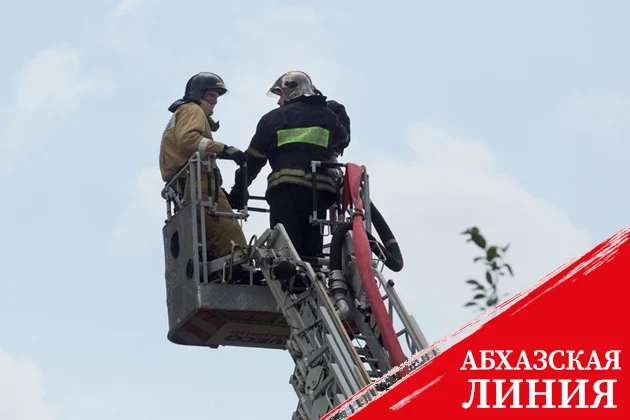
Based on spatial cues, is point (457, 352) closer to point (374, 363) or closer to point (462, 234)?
point (374, 363)

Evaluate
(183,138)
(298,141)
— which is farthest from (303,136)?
(183,138)

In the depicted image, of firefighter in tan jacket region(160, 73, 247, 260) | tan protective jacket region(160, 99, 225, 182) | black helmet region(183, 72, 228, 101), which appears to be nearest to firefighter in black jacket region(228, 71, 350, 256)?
firefighter in tan jacket region(160, 73, 247, 260)

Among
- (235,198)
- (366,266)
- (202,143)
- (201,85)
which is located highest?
(201,85)

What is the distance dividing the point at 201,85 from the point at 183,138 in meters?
0.84

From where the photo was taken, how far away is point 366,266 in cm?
1322

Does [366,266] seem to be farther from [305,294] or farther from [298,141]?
[298,141]

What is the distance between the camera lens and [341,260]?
1368cm

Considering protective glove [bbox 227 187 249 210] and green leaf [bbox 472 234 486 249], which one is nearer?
green leaf [bbox 472 234 486 249]

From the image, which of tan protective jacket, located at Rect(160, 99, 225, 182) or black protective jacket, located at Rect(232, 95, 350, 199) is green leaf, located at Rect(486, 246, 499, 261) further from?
tan protective jacket, located at Rect(160, 99, 225, 182)

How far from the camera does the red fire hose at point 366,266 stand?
12718mm

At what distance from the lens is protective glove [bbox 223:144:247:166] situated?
14.7 m

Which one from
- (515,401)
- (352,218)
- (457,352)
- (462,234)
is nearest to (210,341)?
(352,218)

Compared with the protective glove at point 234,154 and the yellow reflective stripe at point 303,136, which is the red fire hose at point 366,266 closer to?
the yellow reflective stripe at point 303,136

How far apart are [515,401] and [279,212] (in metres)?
5.77
